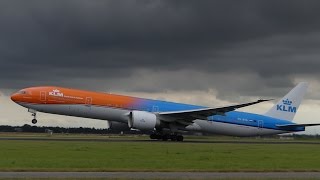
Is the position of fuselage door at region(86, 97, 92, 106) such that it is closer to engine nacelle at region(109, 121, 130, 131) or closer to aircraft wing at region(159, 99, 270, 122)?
engine nacelle at region(109, 121, 130, 131)

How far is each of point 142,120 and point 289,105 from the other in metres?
23.0

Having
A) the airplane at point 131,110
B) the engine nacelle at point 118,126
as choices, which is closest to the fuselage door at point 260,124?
the airplane at point 131,110

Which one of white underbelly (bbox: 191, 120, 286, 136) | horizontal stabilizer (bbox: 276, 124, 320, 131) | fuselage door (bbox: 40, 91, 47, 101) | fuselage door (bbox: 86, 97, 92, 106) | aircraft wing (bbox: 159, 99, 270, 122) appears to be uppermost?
fuselage door (bbox: 40, 91, 47, 101)

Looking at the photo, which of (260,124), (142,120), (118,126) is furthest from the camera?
(260,124)

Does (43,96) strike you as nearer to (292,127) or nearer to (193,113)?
(193,113)

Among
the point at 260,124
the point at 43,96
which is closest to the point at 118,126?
the point at 43,96

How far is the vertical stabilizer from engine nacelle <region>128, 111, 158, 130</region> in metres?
18.8

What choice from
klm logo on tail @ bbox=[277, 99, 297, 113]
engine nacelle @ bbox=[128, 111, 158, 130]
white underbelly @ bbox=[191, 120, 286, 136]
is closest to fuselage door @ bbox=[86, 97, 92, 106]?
engine nacelle @ bbox=[128, 111, 158, 130]

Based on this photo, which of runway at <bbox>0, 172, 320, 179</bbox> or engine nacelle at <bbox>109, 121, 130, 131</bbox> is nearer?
runway at <bbox>0, 172, 320, 179</bbox>

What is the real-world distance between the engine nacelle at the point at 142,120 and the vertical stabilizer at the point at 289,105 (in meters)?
18.8

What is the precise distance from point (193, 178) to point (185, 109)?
129ft

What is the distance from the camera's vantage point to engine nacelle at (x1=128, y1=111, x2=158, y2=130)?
5209 cm

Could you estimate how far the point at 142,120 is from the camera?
52.2 meters

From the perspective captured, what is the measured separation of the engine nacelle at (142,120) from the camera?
52.1m
